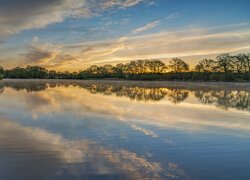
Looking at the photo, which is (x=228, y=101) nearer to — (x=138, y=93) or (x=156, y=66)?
(x=138, y=93)

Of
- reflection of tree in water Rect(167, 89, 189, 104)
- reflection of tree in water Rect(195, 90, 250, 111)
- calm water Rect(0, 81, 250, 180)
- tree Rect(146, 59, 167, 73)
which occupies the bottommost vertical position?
reflection of tree in water Rect(195, 90, 250, 111)

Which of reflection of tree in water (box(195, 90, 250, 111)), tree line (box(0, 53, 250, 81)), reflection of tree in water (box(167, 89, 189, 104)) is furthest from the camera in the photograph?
tree line (box(0, 53, 250, 81))

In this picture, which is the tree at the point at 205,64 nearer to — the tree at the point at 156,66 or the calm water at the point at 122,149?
the tree at the point at 156,66

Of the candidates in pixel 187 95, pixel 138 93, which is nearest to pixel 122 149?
pixel 187 95

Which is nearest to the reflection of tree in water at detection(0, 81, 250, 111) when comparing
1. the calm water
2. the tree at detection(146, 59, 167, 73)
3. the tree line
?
the calm water

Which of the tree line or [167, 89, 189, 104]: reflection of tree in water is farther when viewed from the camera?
the tree line

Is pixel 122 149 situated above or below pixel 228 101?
above

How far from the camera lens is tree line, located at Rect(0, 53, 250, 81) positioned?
82062 mm

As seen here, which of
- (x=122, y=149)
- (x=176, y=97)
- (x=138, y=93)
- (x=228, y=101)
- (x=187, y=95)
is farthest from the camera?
(x=138, y=93)

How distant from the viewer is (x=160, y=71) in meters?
110

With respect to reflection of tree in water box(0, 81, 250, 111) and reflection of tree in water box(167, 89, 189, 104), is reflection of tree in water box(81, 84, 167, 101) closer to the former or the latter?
reflection of tree in water box(0, 81, 250, 111)

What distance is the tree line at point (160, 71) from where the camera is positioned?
3231 inches

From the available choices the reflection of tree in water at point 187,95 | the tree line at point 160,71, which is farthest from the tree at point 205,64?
the reflection of tree in water at point 187,95

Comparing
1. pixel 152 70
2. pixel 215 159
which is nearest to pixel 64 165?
pixel 215 159
